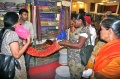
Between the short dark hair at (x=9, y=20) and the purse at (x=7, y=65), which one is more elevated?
the short dark hair at (x=9, y=20)

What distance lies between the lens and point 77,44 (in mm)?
1816

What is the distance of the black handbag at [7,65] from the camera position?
4.99 ft

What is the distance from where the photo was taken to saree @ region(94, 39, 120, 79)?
1.00m

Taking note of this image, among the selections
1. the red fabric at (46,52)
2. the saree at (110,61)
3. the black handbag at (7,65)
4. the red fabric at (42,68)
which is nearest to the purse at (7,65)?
the black handbag at (7,65)

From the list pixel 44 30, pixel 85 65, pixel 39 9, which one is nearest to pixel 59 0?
pixel 39 9

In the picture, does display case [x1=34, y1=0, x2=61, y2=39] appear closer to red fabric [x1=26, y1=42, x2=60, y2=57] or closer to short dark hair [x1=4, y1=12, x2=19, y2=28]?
red fabric [x1=26, y1=42, x2=60, y2=57]

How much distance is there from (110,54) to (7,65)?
1.21 m

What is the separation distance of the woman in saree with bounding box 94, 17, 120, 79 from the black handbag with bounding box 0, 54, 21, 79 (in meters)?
1.01

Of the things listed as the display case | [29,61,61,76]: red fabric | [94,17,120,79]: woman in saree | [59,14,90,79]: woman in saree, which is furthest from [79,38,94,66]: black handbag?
the display case

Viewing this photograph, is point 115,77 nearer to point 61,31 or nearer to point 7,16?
point 7,16

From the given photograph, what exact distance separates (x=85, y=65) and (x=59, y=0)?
106 inches

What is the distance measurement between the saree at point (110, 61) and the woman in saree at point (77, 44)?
2.38 feet

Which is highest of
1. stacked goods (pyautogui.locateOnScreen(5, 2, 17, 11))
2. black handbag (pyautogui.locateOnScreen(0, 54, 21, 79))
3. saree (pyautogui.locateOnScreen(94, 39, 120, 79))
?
stacked goods (pyautogui.locateOnScreen(5, 2, 17, 11))

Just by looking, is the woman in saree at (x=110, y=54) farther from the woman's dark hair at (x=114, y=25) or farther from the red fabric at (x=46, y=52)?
the red fabric at (x=46, y=52)
